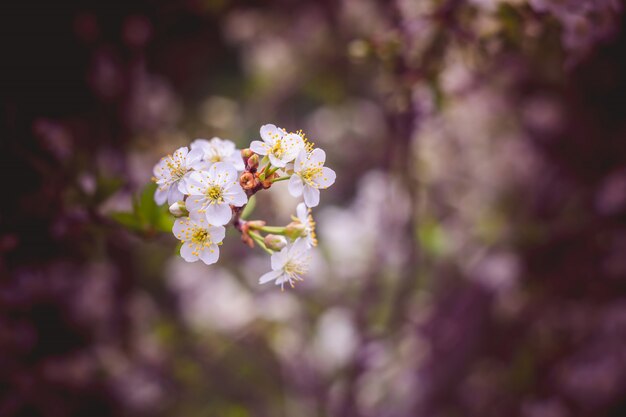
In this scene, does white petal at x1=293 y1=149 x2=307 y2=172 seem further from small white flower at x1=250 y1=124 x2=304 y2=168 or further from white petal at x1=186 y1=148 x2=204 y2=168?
white petal at x1=186 y1=148 x2=204 y2=168

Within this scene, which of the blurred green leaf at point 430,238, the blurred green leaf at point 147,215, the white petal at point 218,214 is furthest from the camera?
the blurred green leaf at point 430,238

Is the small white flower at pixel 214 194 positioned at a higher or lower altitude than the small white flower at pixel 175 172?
lower

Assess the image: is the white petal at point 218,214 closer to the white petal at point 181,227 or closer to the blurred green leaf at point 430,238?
the white petal at point 181,227

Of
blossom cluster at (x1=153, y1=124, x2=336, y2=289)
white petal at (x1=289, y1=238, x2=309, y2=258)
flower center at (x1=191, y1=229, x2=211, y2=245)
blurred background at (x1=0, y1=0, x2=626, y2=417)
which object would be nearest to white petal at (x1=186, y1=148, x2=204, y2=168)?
blossom cluster at (x1=153, y1=124, x2=336, y2=289)

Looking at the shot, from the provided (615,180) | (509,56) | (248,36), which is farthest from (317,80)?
(615,180)

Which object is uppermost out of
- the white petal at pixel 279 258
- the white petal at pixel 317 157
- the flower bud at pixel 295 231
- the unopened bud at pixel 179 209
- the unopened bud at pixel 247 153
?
the unopened bud at pixel 247 153

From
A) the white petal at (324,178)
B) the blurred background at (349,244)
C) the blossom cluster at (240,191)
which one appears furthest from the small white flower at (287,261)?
the blurred background at (349,244)

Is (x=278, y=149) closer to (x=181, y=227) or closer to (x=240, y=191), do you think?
(x=240, y=191)

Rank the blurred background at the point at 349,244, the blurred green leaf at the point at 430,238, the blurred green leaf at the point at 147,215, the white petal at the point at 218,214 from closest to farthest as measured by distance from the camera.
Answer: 1. the white petal at the point at 218,214
2. the blurred green leaf at the point at 147,215
3. the blurred background at the point at 349,244
4. the blurred green leaf at the point at 430,238

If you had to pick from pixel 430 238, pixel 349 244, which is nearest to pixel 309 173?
pixel 430 238
